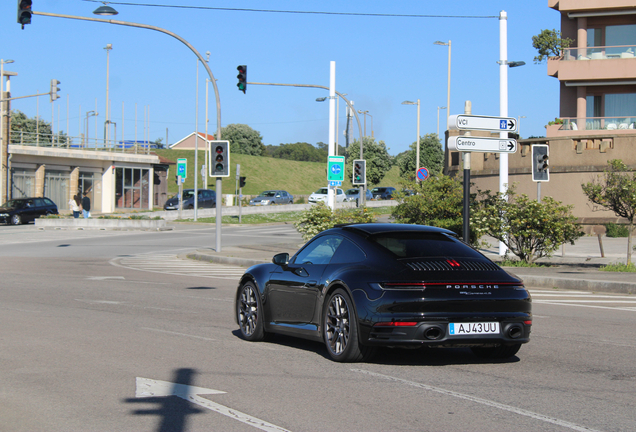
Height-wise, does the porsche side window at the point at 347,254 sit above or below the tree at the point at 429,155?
below

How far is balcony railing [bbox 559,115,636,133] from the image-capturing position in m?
37.6

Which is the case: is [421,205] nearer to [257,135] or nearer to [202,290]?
[202,290]

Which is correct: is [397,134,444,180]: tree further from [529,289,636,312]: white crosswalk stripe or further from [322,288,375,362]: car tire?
[322,288,375,362]: car tire

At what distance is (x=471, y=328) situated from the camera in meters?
6.83

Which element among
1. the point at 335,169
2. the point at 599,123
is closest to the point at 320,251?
the point at 335,169

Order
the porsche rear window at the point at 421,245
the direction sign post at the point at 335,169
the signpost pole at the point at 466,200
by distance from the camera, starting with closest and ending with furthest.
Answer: the porsche rear window at the point at 421,245
the signpost pole at the point at 466,200
the direction sign post at the point at 335,169

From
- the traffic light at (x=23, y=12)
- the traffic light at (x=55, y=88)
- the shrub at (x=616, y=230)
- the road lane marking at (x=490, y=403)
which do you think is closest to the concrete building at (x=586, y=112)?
the shrub at (x=616, y=230)

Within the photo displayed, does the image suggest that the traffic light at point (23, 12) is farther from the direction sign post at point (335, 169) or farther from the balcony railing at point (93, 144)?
the balcony railing at point (93, 144)

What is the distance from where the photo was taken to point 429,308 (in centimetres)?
673

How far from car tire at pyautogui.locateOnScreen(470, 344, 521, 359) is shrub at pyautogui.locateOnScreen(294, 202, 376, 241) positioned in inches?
615

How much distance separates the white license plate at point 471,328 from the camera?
6.78m

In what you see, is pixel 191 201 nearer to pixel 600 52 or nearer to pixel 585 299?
pixel 600 52

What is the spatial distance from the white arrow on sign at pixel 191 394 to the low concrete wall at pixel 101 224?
36.0m

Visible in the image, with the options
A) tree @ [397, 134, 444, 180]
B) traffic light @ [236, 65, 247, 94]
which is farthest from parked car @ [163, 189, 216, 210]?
traffic light @ [236, 65, 247, 94]
